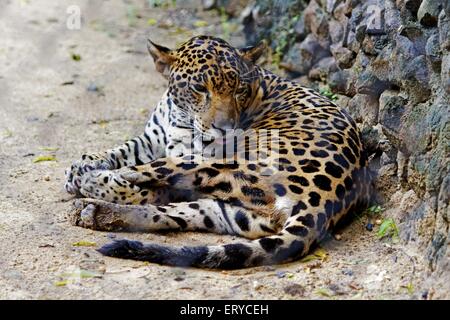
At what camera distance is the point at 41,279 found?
5.15 m

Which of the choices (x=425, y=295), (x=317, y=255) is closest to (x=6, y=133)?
(x=317, y=255)

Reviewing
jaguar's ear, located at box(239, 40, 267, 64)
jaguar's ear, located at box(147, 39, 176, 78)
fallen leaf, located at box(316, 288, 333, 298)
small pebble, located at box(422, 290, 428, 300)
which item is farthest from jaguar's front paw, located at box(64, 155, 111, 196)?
small pebble, located at box(422, 290, 428, 300)

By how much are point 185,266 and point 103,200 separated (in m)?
1.33

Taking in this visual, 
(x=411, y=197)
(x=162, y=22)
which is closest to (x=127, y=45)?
(x=162, y=22)

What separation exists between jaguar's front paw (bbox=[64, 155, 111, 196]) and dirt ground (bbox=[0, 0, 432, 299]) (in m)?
0.09

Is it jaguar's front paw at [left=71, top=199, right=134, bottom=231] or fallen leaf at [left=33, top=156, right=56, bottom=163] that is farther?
fallen leaf at [left=33, top=156, right=56, bottom=163]

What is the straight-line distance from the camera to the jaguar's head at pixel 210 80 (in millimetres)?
6570

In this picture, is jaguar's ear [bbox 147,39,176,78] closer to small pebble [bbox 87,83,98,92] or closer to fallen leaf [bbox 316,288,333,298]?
small pebble [bbox 87,83,98,92]

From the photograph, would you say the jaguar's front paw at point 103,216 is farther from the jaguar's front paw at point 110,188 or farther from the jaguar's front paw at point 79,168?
the jaguar's front paw at point 79,168

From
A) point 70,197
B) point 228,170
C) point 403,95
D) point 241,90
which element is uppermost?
point 403,95

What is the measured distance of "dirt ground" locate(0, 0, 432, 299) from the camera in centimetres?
504

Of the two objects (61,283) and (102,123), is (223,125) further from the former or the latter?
(102,123)

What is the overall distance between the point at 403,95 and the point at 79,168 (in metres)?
2.59

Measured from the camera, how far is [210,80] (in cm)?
656
